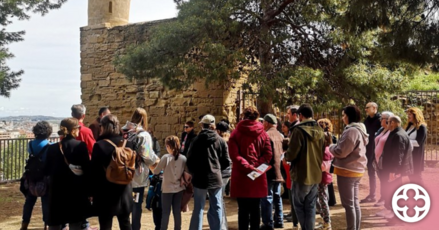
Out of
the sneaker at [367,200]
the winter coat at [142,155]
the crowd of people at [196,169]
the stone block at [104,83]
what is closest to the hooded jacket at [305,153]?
the crowd of people at [196,169]

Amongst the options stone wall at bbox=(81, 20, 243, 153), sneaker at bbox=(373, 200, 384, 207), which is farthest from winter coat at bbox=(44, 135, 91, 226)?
stone wall at bbox=(81, 20, 243, 153)

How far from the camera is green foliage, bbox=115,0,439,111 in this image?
756cm

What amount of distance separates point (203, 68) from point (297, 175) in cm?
411

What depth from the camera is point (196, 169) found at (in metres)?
4.60

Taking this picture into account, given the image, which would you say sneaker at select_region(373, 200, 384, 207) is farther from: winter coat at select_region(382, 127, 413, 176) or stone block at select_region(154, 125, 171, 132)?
stone block at select_region(154, 125, 171, 132)

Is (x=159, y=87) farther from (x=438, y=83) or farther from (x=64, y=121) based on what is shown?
(x=438, y=83)

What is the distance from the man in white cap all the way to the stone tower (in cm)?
862

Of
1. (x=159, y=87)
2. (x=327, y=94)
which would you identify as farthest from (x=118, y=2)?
(x=327, y=94)

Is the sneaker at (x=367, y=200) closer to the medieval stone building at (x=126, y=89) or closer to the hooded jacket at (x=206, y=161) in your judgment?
the hooded jacket at (x=206, y=161)

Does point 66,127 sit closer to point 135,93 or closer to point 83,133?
A: point 83,133

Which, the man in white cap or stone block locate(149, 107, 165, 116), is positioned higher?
stone block locate(149, 107, 165, 116)

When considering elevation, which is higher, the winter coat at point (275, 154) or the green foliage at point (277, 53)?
the green foliage at point (277, 53)

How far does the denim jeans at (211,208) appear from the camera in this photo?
4.61m

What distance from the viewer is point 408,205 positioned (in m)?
4.95
